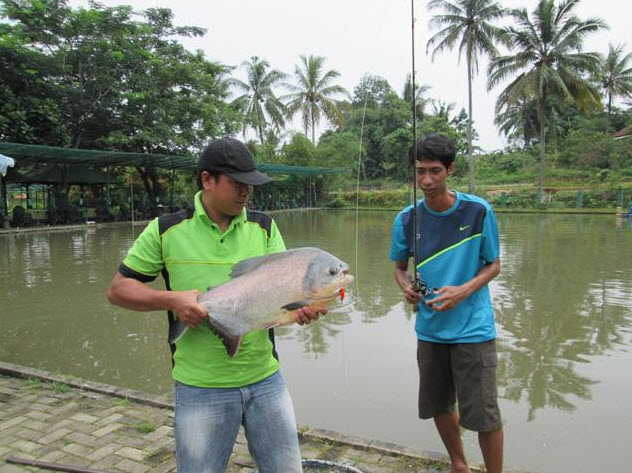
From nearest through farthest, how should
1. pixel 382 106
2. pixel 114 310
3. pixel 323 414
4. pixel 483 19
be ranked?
1. pixel 323 414
2. pixel 114 310
3. pixel 483 19
4. pixel 382 106

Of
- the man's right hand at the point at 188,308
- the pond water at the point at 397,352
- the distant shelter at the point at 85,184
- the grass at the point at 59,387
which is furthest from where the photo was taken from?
the distant shelter at the point at 85,184

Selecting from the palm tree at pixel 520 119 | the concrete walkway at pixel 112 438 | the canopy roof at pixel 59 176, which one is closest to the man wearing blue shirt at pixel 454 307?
the concrete walkway at pixel 112 438

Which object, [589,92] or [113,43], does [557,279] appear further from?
[589,92]

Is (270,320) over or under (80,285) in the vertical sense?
over

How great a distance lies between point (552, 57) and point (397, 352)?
3110 cm

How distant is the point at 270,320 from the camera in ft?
6.15

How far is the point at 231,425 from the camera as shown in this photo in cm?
197

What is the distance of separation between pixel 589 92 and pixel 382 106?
19292 mm

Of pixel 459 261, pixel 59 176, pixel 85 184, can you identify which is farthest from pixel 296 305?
pixel 85 184

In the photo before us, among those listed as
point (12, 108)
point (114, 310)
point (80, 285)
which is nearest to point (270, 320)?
point (114, 310)

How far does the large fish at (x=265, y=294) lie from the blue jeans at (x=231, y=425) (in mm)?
217

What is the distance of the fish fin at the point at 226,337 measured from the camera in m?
1.86

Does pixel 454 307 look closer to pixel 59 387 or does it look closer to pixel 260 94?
pixel 59 387

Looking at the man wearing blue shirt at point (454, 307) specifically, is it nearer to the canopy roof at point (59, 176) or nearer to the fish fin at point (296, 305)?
the fish fin at point (296, 305)
